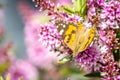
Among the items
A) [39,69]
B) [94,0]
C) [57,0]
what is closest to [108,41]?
[94,0]

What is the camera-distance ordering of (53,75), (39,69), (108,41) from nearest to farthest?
(108,41)
(53,75)
(39,69)

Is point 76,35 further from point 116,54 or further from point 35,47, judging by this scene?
point 35,47

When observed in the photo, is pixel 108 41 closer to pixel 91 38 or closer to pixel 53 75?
pixel 91 38

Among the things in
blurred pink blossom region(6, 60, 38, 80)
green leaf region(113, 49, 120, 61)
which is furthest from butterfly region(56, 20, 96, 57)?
blurred pink blossom region(6, 60, 38, 80)

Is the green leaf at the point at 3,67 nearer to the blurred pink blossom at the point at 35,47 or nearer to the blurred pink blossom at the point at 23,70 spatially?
the blurred pink blossom at the point at 23,70

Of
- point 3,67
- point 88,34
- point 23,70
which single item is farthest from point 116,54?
point 23,70

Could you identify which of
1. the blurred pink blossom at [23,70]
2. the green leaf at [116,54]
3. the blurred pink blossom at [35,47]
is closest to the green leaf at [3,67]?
the blurred pink blossom at [23,70]

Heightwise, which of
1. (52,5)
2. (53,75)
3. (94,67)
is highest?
(52,5)

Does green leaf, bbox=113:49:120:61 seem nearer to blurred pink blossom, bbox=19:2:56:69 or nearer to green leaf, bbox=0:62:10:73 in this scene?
green leaf, bbox=0:62:10:73
